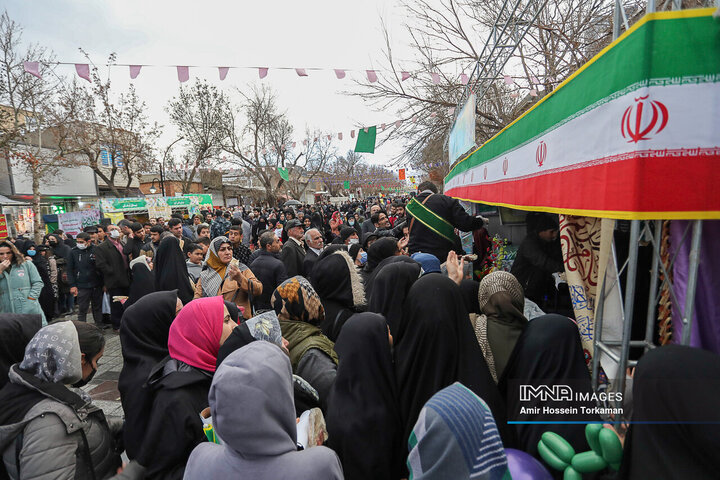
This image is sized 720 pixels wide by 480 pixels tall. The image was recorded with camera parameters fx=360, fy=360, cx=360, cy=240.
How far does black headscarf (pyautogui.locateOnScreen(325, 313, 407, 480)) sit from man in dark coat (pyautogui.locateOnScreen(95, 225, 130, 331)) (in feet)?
19.4

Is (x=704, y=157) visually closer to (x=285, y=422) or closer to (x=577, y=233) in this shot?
(x=577, y=233)

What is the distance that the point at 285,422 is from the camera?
1271 mm

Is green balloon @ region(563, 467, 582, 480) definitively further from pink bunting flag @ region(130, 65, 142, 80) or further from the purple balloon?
pink bunting flag @ region(130, 65, 142, 80)

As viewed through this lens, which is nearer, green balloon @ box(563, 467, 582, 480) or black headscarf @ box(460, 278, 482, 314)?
green balloon @ box(563, 467, 582, 480)

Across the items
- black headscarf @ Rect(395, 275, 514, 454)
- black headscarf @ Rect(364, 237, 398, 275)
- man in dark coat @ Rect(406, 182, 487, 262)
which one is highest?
man in dark coat @ Rect(406, 182, 487, 262)

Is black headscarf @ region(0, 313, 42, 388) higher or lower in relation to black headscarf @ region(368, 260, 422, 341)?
lower

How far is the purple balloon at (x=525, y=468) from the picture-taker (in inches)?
54.6

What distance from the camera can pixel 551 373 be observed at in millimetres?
1693

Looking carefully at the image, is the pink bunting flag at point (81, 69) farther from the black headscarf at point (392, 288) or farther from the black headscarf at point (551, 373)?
the black headscarf at point (551, 373)

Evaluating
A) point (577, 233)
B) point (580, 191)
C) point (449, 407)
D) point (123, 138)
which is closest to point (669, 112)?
point (580, 191)

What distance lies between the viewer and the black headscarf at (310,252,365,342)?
2885 millimetres

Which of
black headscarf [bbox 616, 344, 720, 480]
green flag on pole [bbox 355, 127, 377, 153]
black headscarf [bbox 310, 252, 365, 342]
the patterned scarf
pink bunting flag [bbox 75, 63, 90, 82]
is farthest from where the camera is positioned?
green flag on pole [bbox 355, 127, 377, 153]

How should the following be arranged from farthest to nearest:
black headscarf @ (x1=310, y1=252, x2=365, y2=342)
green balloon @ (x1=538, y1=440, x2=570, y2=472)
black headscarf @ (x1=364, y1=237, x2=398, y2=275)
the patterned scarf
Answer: the patterned scarf < black headscarf @ (x1=364, y1=237, x2=398, y2=275) < black headscarf @ (x1=310, y1=252, x2=365, y2=342) < green balloon @ (x1=538, y1=440, x2=570, y2=472)

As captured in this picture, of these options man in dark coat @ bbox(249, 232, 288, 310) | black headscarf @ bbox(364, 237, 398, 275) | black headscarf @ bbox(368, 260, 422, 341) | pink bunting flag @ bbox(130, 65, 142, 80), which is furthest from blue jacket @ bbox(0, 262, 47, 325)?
black headscarf @ bbox(368, 260, 422, 341)
